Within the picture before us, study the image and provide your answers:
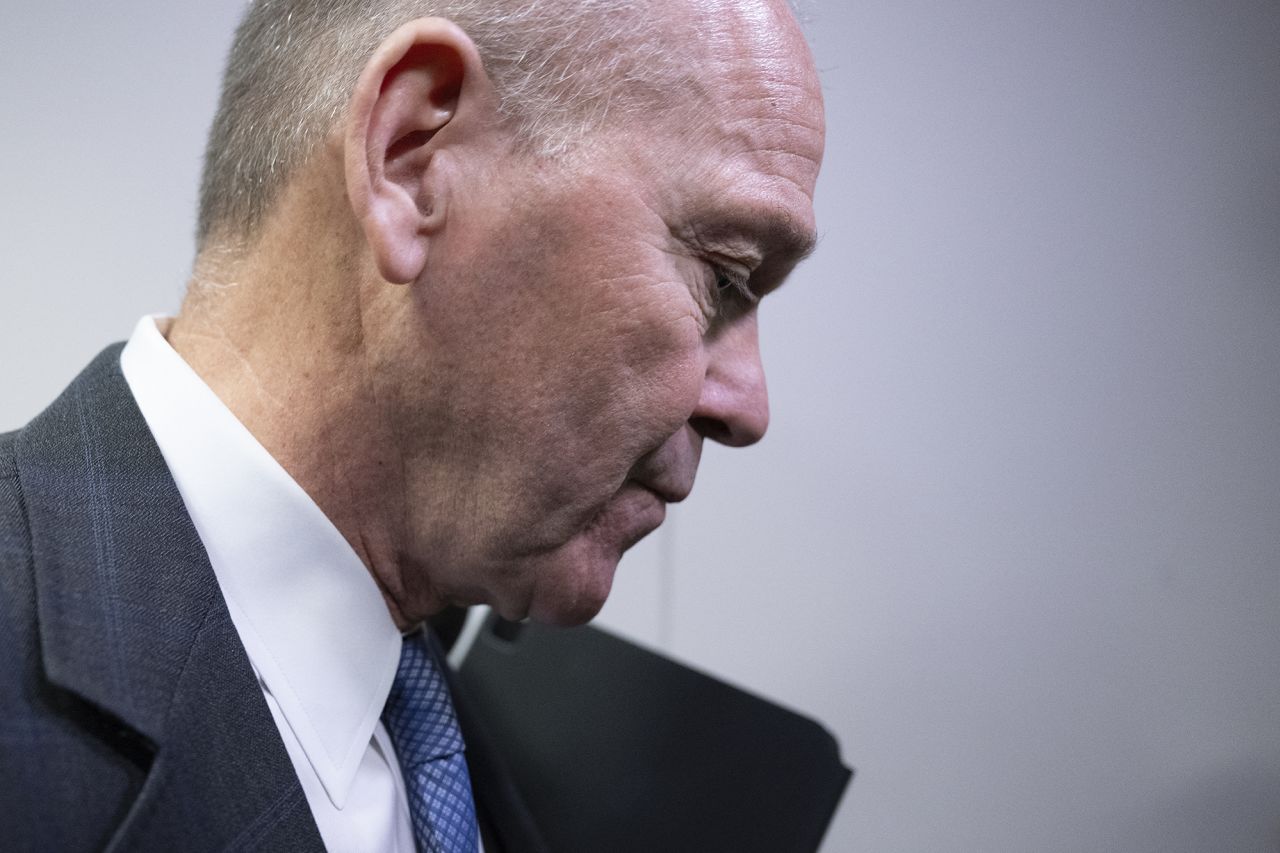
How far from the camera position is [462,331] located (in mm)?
748

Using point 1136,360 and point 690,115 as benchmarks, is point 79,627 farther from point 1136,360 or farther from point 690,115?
point 1136,360

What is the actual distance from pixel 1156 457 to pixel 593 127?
3.47 feet

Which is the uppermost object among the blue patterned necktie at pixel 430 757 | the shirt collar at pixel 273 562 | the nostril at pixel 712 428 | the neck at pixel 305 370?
the nostril at pixel 712 428

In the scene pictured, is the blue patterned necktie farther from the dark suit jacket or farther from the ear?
the ear

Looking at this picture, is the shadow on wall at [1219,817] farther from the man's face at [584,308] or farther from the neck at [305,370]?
the neck at [305,370]

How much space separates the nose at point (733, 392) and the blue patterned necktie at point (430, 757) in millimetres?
321

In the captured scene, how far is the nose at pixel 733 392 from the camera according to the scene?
86 cm

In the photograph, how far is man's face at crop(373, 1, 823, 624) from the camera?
2.43 feet

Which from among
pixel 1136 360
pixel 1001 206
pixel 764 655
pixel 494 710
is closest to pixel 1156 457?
pixel 1136 360

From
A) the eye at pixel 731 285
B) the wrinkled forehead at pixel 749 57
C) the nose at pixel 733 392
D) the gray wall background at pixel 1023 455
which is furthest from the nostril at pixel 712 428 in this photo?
the gray wall background at pixel 1023 455

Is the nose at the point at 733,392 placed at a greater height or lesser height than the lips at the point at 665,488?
greater

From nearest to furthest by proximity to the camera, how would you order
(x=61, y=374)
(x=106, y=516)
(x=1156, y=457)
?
1. (x=106, y=516)
2. (x=61, y=374)
3. (x=1156, y=457)

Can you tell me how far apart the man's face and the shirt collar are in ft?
0.27

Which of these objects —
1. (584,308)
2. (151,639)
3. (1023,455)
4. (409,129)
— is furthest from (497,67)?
(1023,455)
